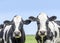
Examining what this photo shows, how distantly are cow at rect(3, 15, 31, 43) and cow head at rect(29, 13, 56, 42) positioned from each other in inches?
33.9

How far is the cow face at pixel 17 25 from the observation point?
24.0 metres

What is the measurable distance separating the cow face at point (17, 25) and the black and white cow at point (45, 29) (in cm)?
73

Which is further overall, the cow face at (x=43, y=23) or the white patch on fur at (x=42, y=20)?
the white patch on fur at (x=42, y=20)

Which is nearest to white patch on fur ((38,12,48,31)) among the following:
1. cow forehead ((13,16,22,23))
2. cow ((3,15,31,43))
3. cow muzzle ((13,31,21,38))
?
cow ((3,15,31,43))

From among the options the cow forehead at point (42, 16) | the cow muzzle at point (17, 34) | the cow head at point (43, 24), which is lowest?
the cow muzzle at point (17, 34)

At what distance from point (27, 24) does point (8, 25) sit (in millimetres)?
1529

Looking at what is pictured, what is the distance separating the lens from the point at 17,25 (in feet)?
80.9

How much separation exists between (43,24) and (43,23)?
0.07m

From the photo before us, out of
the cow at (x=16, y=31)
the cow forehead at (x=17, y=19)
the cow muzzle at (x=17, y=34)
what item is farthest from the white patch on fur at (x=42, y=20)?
the cow muzzle at (x=17, y=34)

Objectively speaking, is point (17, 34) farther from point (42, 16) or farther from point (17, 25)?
point (42, 16)

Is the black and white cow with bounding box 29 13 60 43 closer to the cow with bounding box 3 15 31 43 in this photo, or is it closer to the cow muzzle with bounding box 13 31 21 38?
the cow with bounding box 3 15 31 43

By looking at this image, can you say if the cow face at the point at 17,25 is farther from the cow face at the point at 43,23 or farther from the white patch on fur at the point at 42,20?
the white patch on fur at the point at 42,20

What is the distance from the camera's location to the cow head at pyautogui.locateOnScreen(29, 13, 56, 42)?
23953mm

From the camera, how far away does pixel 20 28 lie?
24656mm
